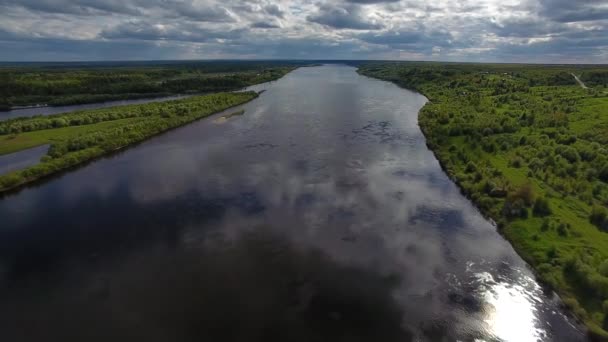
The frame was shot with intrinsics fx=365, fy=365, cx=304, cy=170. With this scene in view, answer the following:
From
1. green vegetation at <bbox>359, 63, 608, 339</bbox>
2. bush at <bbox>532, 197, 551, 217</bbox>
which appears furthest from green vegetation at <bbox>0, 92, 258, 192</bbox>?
bush at <bbox>532, 197, 551, 217</bbox>

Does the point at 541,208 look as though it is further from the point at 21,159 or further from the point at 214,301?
the point at 21,159

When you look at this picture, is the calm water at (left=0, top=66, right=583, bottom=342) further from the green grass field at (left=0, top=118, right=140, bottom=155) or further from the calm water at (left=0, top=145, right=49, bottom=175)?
the green grass field at (left=0, top=118, right=140, bottom=155)

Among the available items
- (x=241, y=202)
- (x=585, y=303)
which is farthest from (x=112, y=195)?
(x=585, y=303)

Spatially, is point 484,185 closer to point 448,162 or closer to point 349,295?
point 448,162

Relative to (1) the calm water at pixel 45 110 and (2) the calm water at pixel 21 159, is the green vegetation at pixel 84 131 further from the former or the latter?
(1) the calm water at pixel 45 110

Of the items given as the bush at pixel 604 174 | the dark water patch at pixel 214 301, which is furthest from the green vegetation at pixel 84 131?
the bush at pixel 604 174
